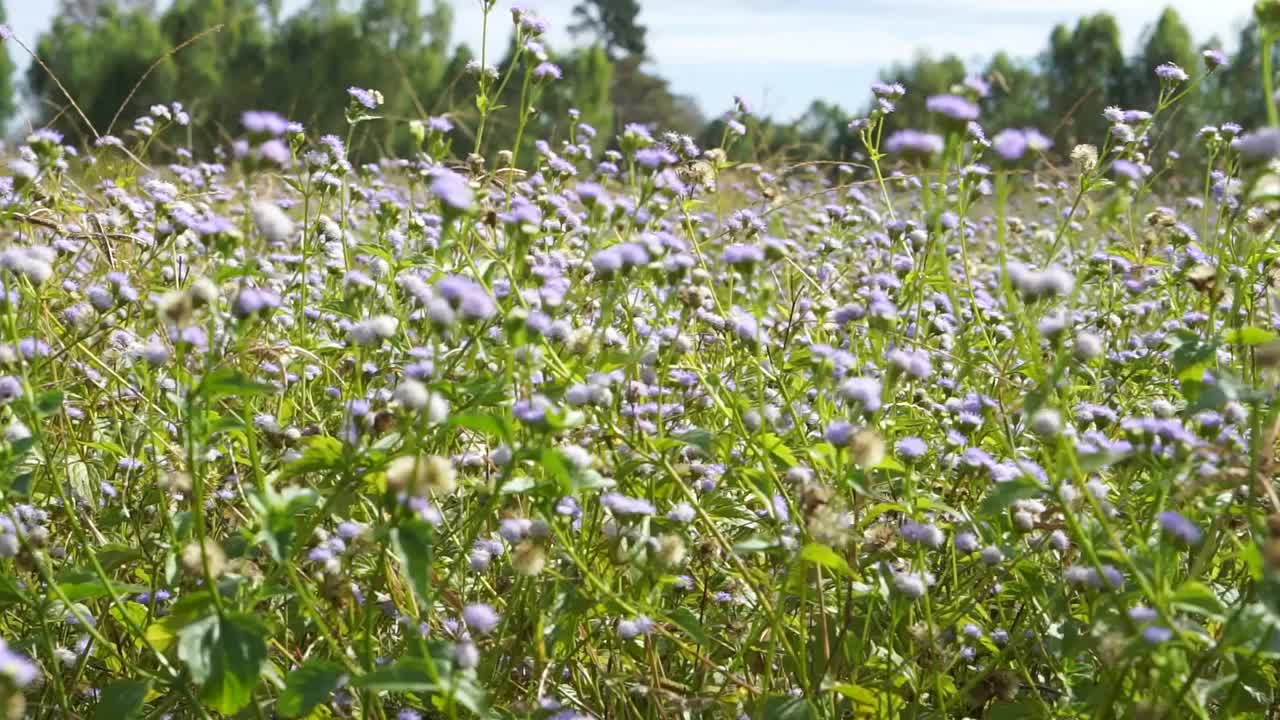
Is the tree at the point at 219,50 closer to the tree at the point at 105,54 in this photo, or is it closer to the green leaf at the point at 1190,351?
the tree at the point at 105,54

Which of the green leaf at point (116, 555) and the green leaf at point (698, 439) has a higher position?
the green leaf at point (698, 439)

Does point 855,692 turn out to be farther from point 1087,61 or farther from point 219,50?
point 1087,61

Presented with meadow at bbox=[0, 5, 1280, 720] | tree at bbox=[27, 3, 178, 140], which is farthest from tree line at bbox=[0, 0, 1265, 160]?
meadow at bbox=[0, 5, 1280, 720]

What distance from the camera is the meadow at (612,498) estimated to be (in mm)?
1901

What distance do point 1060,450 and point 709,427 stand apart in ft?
4.40

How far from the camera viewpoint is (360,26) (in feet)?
136

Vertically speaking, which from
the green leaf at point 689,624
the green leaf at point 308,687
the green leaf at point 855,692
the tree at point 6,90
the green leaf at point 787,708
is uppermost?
the green leaf at point 308,687

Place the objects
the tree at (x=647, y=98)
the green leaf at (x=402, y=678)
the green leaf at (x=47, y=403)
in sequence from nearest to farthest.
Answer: the green leaf at (x=402, y=678)
the green leaf at (x=47, y=403)
the tree at (x=647, y=98)

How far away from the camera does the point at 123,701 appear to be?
79.0 inches

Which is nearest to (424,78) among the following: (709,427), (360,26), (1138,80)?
(360,26)

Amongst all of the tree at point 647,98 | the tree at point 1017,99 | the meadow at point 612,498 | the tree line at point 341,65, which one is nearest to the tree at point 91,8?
the tree line at point 341,65

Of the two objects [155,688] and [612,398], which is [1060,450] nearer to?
[612,398]

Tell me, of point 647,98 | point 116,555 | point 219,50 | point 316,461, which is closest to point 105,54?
point 219,50

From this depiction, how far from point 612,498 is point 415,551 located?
0.62m
